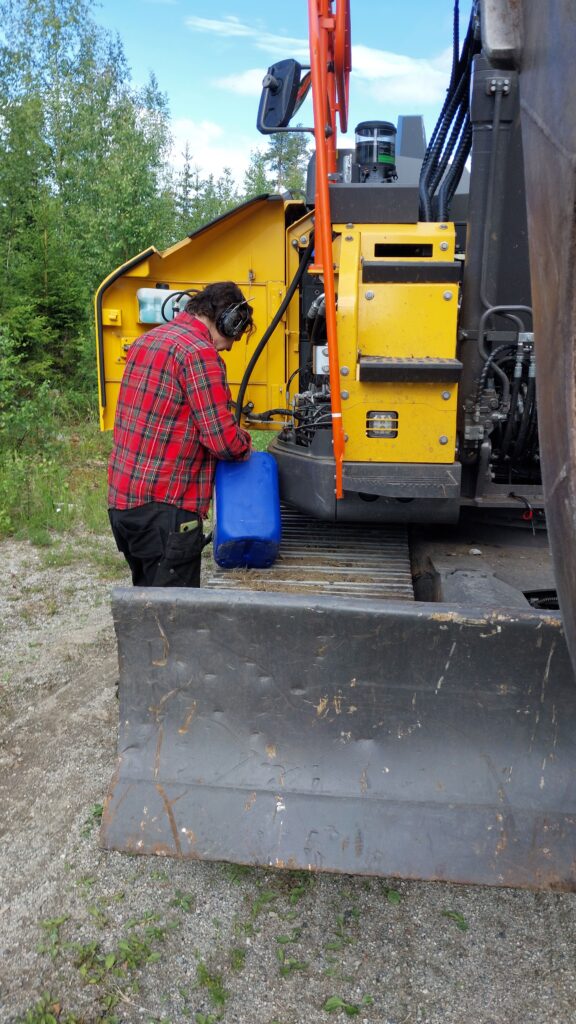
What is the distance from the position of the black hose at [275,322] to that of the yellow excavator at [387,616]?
339 mm


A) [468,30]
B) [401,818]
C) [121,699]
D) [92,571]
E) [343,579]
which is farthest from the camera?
[92,571]

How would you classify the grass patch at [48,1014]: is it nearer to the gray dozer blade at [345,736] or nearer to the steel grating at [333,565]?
the gray dozer blade at [345,736]

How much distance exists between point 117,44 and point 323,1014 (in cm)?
2649

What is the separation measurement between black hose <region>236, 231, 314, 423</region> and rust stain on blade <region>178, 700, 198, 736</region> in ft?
5.78

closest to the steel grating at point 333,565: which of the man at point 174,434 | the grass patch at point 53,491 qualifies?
the man at point 174,434

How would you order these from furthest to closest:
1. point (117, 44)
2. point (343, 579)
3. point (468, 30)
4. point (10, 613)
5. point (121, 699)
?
point (117, 44), point (10, 613), point (468, 30), point (343, 579), point (121, 699)

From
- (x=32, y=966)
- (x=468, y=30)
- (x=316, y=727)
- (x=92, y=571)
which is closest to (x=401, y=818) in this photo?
(x=316, y=727)

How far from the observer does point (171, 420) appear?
10.3 feet

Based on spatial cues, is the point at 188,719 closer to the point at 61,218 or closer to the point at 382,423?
the point at 382,423

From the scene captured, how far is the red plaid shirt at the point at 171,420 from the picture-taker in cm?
311

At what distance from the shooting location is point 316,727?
2.57m

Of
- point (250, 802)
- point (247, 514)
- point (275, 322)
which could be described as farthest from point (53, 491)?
point (250, 802)

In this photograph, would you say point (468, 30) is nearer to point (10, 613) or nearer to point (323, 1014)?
point (323, 1014)

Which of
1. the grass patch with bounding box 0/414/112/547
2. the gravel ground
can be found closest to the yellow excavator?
the gravel ground
